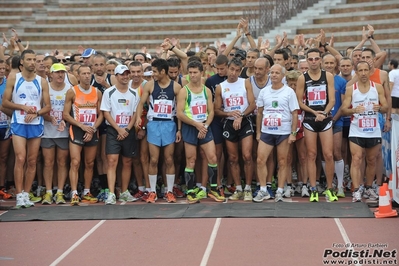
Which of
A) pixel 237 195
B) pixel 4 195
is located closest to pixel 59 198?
pixel 4 195

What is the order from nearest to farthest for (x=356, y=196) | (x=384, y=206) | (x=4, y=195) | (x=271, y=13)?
1. (x=384, y=206)
2. (x=356, y=196)
3. (x=4, y=195)
4. (x=271, y=13)

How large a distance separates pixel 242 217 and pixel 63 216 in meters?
2.33

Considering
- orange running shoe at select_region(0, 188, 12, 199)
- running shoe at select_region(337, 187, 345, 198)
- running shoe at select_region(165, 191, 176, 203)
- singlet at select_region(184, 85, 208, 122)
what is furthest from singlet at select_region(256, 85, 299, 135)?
orange running shoe at select_region(0, 188, 12, 199)

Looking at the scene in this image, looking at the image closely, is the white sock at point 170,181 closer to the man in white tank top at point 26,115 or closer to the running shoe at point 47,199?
the running shoe at point 47,199

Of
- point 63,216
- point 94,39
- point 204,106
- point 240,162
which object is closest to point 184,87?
point 204,106

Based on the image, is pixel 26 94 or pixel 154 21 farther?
pixel 154 21

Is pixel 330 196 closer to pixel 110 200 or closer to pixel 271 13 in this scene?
pixel 110 200

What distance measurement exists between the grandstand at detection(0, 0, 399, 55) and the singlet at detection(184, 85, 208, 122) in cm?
1012

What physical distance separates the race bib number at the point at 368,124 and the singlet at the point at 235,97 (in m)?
1.63

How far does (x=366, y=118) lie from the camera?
35.2 feet

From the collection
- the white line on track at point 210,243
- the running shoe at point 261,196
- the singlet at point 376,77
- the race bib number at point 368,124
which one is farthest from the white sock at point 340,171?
the white line on track at point 210,243

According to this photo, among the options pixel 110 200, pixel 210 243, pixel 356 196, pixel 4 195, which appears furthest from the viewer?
pixel 4 195

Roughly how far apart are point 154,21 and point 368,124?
15306 mm

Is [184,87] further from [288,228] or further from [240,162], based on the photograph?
[288,228]
